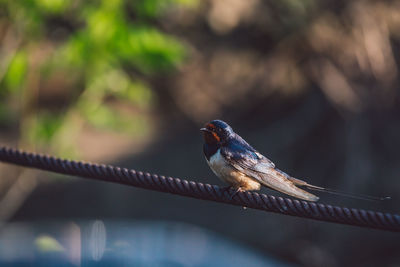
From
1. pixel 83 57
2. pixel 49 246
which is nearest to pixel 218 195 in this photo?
pixel 49 246

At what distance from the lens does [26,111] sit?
17.3ft

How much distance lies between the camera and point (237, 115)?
33.5ft

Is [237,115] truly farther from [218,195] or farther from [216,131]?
[218,195]

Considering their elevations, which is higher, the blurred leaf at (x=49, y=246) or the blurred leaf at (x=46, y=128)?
the blurred leaf at (x=46, y=128)

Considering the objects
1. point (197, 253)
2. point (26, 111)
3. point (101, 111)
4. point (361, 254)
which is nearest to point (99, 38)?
point (101, 111)

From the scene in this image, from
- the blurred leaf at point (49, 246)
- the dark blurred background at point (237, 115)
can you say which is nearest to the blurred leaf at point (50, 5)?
the dark blurred background at point (237, 115)

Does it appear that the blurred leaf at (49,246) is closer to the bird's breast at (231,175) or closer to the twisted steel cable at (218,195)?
the twisted steel cable at (218,195)

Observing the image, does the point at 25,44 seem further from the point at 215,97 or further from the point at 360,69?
the point at 215,97

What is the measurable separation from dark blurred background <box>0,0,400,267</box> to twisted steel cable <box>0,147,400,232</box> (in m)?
2.88

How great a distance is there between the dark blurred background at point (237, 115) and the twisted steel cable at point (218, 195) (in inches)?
113

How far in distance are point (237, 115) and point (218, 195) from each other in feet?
27.7

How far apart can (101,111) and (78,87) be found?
0.40 m

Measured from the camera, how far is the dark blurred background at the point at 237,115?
567 centimetres

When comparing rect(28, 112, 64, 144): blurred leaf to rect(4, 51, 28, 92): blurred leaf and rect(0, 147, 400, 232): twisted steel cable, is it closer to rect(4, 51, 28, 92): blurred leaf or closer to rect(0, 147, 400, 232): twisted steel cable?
rect(4, 51, 28, 92): blurred leaf
